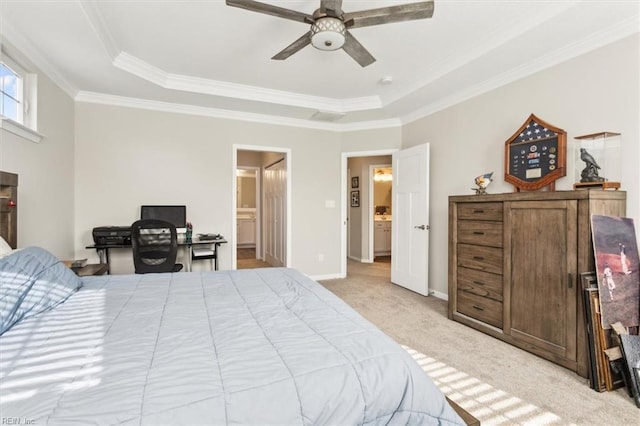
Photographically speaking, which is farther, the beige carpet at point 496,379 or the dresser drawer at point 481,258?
the dresser drawer at point 481,258

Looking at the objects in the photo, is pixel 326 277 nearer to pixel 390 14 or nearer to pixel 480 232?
pixel 480 232

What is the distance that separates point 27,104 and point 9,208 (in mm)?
1081

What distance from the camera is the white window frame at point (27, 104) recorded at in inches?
103

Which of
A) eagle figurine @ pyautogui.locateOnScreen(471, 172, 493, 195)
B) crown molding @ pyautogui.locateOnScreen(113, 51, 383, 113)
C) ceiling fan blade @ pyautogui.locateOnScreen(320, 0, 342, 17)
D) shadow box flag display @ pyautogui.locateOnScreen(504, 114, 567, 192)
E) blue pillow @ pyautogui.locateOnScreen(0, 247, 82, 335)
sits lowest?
blue pillow @ pyautogui.locateOnScreen(0, 247, 82, 335)

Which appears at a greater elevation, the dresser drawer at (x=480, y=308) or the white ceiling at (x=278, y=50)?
the white ceiling at (x=278, y=50)

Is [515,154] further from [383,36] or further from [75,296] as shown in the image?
[75,296]

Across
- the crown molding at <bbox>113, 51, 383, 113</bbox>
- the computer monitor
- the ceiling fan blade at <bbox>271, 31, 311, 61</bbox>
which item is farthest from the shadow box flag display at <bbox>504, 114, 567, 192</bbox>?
the computer monitor

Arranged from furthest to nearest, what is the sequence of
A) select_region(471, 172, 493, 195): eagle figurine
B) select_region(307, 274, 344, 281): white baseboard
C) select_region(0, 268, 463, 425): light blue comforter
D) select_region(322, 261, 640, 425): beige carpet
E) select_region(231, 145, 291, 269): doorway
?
select_region(307, 274, 344, 281): white baseboard, select_region(231, 145, 291, 269): doorway, select_region(471, 172, 493, 195): eagle figurine, select_region(322, 261, 640, 425): beige carpet, select_region(0, 268, 463, 425): light blue comforter

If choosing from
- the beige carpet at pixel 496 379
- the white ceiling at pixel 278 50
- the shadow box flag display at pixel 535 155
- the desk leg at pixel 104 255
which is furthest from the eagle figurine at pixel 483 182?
the desk leg at pixel 104 255

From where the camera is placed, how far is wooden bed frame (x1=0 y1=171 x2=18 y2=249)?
2307 millimetres

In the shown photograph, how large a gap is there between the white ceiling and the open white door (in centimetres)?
72

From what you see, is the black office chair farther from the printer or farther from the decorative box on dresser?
the decorative box on dresser

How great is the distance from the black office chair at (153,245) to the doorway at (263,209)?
3.83ft

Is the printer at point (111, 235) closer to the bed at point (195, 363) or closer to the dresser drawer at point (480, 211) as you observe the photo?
the bed at point (195, 363)
